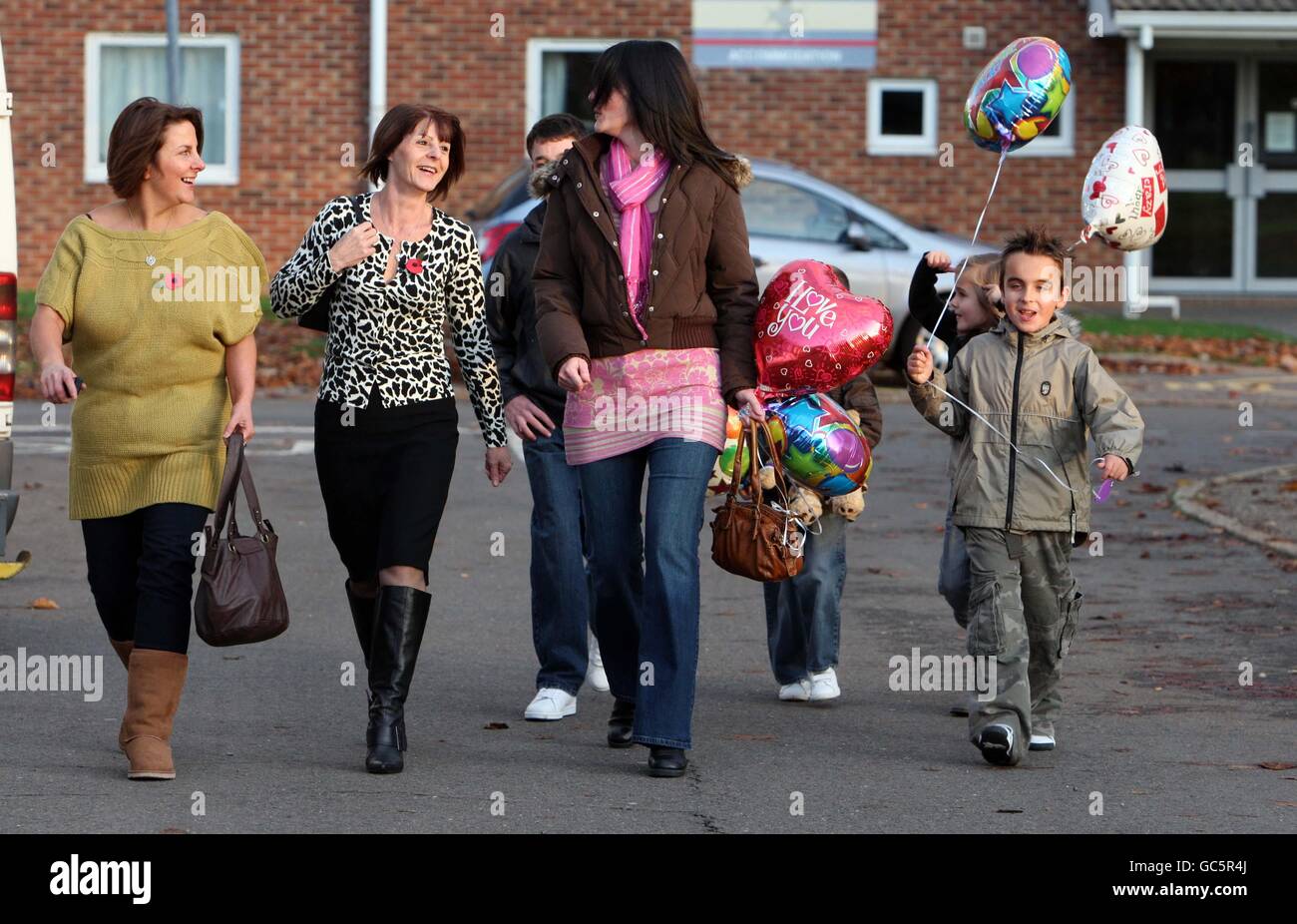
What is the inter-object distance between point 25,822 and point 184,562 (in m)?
0.94

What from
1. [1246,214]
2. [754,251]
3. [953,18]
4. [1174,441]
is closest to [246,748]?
[1174,441]

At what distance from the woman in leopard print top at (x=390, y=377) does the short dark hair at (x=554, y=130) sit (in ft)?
2.29

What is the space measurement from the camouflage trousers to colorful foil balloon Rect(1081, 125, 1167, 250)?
3.82 ft

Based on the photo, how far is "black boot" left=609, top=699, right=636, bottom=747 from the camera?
6.41 m

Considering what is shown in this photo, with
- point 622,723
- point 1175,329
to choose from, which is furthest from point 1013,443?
point 1175,329

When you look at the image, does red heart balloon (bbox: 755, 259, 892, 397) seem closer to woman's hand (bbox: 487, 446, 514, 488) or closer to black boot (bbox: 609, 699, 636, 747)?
woman's hand (bbox: 487, 446, 514, 488)

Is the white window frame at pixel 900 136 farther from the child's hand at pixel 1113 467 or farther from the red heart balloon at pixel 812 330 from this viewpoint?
the child's hand at pixel 1113 467

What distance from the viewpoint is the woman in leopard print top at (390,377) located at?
236 inches

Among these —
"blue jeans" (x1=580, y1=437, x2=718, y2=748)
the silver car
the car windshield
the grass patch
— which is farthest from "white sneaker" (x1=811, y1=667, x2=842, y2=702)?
the grass patch

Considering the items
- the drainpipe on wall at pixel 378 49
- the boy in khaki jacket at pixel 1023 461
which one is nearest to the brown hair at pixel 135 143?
the boy in khaki jacket at pixel 1023 461

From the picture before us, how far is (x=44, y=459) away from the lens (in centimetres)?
1305

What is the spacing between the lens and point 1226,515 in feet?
36.7

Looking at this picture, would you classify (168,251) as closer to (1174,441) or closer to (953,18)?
(1174,441)

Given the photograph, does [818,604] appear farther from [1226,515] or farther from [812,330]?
[1226,515]
